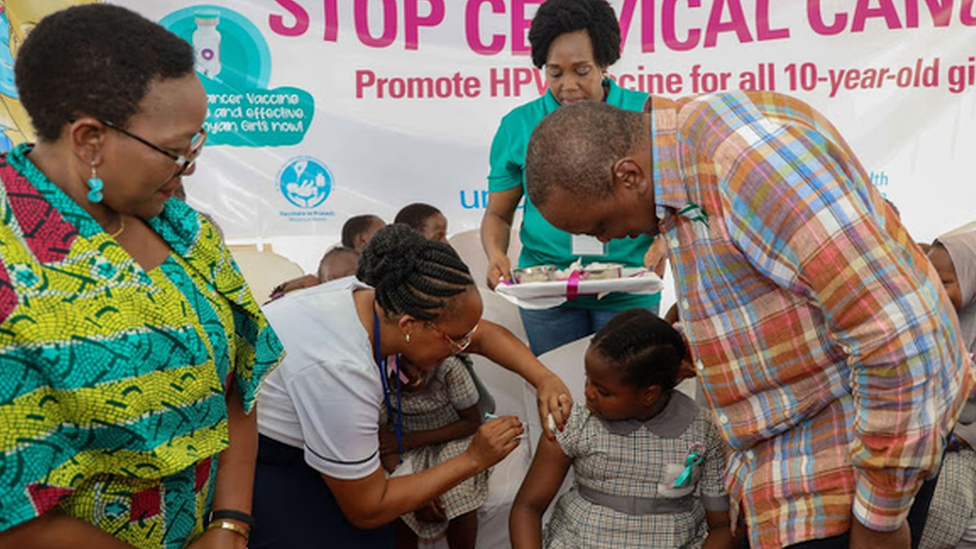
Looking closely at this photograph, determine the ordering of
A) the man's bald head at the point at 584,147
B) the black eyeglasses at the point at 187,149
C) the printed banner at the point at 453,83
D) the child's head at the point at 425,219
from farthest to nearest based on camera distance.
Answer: the child's head at the point at 425,219, the printed banner at the point at 453,83, the man's bald head at the point at 584,147, the black eyeglasses at the point at 187,149

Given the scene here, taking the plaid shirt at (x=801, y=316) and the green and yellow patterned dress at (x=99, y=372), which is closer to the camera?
the green and yellow patterned dress at (x=99, y=372)

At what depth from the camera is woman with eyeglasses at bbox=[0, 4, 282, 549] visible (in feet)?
3.41

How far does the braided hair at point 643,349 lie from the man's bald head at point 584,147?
1.05 meters

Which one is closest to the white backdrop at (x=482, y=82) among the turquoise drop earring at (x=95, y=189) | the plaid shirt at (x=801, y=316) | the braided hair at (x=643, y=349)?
the braided hair at (x=643, y=349)

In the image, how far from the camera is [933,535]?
99.2 inches

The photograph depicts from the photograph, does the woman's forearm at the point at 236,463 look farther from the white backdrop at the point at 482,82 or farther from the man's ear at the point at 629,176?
the white backdrop at the point at 482,82

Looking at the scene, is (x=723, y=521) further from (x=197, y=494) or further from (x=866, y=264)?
(x=197, y=494)

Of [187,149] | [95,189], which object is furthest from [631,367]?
[95,189]

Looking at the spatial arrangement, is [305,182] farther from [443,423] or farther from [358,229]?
[443,423]

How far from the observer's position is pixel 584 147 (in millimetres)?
1376

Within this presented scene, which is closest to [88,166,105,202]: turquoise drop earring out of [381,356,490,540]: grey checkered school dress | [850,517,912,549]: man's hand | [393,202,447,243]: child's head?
[850,517,912,549]: man's hand

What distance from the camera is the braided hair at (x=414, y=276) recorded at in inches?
75.4

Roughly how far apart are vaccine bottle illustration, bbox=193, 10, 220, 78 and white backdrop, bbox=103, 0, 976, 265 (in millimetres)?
41

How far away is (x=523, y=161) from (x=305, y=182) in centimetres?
175
